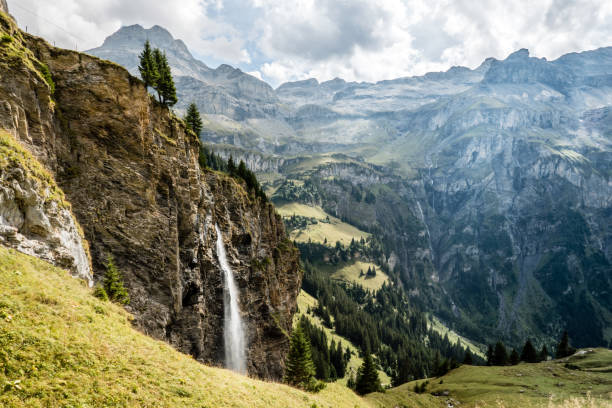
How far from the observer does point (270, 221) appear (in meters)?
75.5

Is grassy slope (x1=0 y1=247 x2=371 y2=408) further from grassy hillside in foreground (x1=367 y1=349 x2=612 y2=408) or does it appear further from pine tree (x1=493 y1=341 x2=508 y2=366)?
pine tree (x1=493 y1=341 x2=508 y2=366)

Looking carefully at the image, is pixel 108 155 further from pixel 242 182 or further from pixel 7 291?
pixel 242 182

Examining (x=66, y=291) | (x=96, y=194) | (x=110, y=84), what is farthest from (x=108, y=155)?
(x=66, y=291)

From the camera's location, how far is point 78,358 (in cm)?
1506

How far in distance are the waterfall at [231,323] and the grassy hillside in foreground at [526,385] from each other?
24841 millimetres

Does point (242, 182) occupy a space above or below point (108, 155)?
above

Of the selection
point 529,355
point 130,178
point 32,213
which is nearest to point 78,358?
point 32,213

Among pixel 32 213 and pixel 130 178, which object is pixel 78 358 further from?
pixel 130 178

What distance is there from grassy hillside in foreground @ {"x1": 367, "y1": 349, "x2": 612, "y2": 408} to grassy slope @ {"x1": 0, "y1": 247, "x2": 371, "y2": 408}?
4451cm

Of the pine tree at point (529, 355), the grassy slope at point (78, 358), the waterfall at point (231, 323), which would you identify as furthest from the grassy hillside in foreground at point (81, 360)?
the pine tree at point (529, 355)

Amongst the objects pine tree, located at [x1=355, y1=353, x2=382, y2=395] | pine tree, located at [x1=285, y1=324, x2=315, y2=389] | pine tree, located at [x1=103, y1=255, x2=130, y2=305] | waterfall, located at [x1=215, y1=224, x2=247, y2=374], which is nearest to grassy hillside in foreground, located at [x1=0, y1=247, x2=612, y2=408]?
pine tree, located at [x1=103, y1=255, x2=130, y2=305]

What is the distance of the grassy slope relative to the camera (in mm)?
13047

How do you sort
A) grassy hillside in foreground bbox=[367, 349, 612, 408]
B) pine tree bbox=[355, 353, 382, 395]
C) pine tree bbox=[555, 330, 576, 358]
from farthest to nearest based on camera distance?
pine tree bbox=[555, 330, 576, 358] < pine tree bbox=[355, 353, 382, 395] < grassy hillside in foreground bbox=[367, 349, 612, 408]

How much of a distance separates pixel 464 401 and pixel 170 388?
189ft
